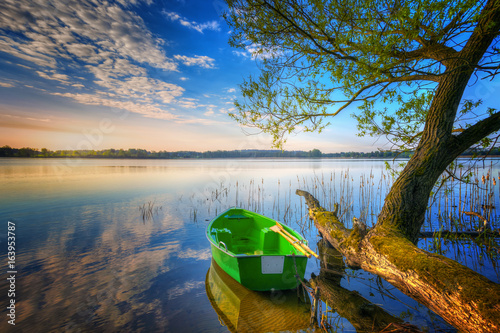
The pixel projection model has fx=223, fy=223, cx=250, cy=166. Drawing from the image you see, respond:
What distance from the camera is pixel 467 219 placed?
8633 mm

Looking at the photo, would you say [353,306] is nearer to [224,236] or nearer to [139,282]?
[224,236]

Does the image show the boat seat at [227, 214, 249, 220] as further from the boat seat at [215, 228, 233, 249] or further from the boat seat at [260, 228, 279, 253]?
the boat seat at [260, 228, 279, 253]

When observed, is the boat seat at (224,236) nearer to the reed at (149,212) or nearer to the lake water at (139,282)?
the lake water at (139,282)

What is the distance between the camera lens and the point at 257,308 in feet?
13.8

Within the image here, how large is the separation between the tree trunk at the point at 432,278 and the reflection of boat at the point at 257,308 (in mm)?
1389

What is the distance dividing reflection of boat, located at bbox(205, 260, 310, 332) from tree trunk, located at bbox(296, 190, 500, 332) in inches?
54.7

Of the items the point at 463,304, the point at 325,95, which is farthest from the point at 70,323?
the point at 325,95

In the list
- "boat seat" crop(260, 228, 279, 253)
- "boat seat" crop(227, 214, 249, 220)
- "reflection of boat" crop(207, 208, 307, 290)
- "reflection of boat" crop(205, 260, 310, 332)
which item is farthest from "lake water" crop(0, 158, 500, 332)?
"boat seat" crop(227, 214, 249, 220)

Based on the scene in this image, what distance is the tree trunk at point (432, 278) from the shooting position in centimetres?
197

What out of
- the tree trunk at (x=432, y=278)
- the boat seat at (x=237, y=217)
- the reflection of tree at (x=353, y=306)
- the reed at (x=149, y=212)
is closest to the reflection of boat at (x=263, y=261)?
the reflection of tree at (x=353, y=306)

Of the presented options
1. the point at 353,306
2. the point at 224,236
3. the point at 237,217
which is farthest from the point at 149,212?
the point at 353,306

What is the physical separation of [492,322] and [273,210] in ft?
32.2

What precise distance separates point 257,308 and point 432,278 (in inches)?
117

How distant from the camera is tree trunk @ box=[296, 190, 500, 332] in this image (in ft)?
6.46
